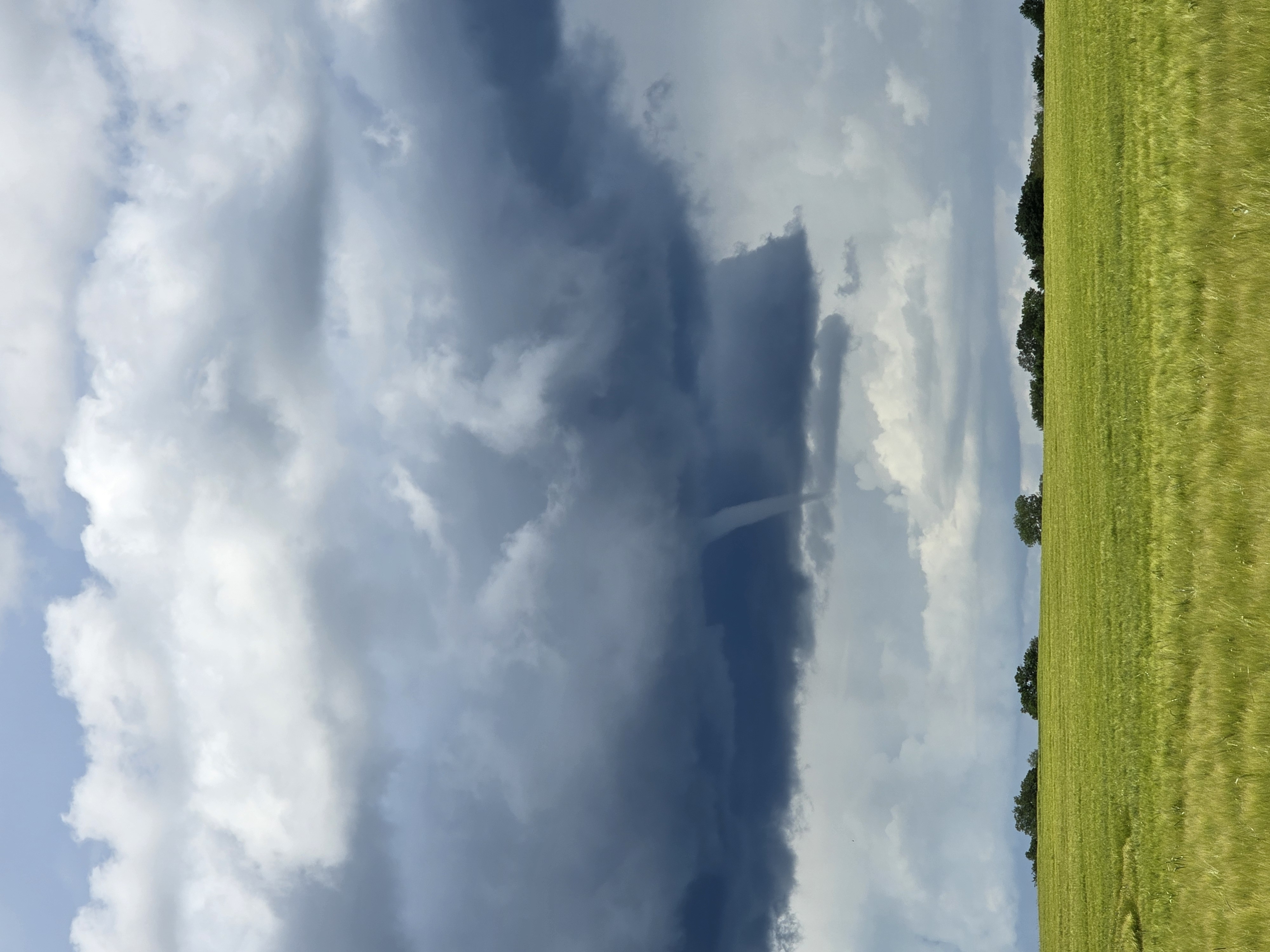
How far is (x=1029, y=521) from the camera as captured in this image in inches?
3804

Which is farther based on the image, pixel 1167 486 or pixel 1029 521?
pixel 1029 521

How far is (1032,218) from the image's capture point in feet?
291

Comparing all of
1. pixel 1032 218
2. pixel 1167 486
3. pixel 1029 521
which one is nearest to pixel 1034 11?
pixel 1032 218

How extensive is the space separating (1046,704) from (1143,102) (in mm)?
37480

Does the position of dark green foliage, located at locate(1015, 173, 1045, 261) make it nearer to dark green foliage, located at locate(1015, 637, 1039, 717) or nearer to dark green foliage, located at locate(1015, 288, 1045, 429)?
dark green foliage, located at locate(1015, 288, 1045, 429)

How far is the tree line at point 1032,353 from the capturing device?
86.3 meters

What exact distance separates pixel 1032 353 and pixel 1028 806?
178 feet

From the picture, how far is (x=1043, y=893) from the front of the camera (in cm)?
5225

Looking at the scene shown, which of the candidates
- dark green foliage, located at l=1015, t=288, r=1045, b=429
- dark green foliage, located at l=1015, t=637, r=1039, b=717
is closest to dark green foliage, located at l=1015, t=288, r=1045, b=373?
dark green foliage, located at l=1015, t=288, r=1045, b=429

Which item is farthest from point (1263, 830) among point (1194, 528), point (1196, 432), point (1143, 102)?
point (1143, 102)

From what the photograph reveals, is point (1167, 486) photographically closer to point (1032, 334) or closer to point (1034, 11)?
point (1032, 334)

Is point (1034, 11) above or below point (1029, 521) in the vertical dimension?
above

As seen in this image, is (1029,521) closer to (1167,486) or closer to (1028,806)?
(1028,806)

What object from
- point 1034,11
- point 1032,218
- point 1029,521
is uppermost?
point 1034,11
